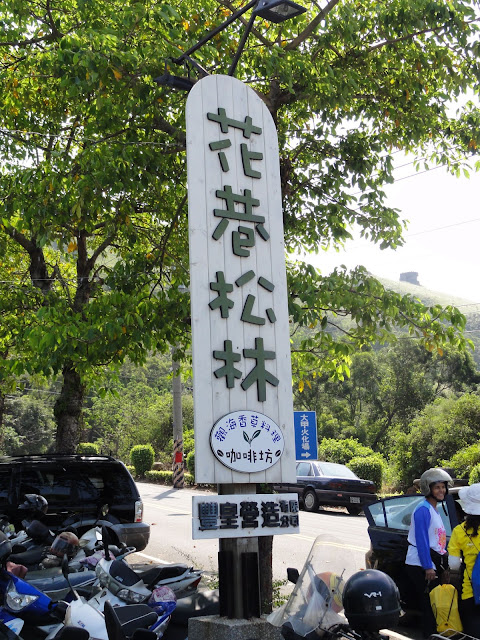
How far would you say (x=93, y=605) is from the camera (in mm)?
5531

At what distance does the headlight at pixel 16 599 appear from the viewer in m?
5.27

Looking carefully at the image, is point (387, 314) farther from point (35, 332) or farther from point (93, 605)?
point (93, 605)

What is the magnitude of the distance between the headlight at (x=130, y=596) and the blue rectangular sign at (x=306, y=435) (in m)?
8.19

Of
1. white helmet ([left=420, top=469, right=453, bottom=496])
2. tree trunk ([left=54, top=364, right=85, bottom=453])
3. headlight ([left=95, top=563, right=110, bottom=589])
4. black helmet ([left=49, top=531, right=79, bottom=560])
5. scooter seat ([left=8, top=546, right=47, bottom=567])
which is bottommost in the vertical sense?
headlight ([left=95, top=563, right=110, bottom=589])

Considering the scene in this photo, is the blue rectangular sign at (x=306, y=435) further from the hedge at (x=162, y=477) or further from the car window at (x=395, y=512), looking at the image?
the hedge at (x=162, y=477)

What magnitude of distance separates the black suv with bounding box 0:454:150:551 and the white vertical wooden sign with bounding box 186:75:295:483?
486 centimetres

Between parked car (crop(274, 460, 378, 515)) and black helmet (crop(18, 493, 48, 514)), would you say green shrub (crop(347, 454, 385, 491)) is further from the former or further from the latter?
black helmet (crop(18, 493, 48, 514))

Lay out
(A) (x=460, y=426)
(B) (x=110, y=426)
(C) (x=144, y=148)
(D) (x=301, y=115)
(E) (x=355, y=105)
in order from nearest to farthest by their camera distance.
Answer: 1. (C) (x=144, y=148)
2. (D) (x=301, y=115)
3. (E) (x=355, y=105)
4. (A) (x=460, y=426)
5. (B) (x=110, y=426)

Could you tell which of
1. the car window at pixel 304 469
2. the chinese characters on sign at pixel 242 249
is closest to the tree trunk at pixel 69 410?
the car window at pixel 304 469

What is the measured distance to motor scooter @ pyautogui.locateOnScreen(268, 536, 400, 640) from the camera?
10.3 feet

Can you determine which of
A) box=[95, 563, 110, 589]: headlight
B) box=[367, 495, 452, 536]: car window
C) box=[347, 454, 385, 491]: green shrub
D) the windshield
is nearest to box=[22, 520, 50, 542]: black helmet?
box=[95, 563, 110, 589]: headlight

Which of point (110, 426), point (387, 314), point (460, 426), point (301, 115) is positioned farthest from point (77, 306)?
point (110, 426)

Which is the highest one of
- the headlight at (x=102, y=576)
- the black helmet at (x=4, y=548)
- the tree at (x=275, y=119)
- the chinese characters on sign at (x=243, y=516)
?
the tree at (x=275, y=119)

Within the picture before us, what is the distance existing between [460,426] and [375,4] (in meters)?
19.2
